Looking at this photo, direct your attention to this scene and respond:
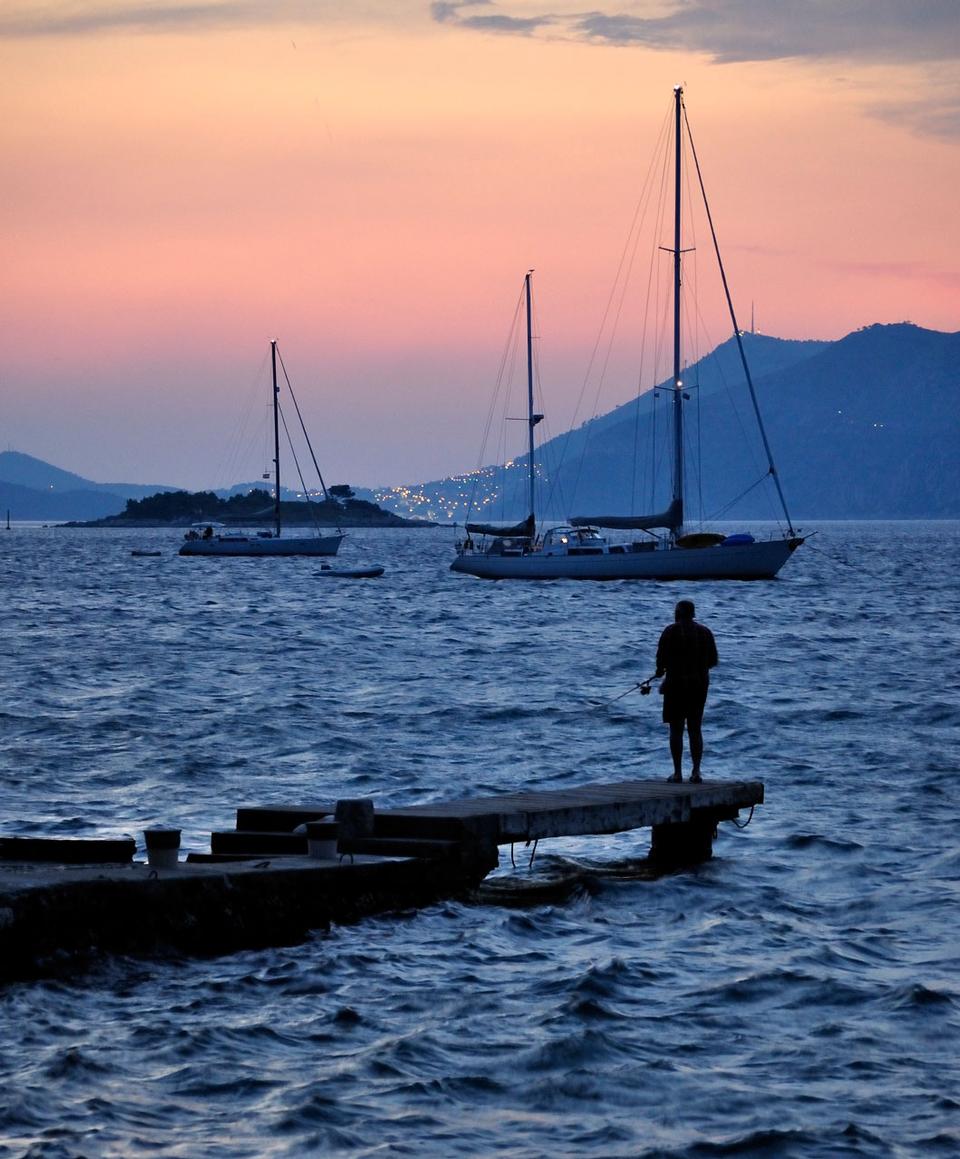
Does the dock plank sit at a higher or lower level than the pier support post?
higher

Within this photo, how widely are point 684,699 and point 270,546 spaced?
4802 inches

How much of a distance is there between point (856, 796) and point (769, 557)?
210 ft

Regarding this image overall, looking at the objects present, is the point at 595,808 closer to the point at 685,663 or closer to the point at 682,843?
the point at 682,843

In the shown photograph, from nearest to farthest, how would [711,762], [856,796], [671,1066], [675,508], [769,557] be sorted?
[671,1066] → [856,796] → [711,762] → [675,508] → [769,557]

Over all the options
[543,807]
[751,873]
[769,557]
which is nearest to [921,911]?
[751,873]

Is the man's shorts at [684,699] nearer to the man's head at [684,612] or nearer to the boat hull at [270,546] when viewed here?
the man's head at [684,612]

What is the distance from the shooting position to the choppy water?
1066cm

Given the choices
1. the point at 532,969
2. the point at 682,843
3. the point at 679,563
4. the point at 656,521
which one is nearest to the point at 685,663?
the point at 682,843

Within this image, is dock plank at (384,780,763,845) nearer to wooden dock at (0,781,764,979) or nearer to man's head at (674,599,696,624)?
wooden dock at (0,781,764,979)

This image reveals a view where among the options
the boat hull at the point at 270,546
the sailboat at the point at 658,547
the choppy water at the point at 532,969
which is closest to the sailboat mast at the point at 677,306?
the sailboat at the point at 658,547

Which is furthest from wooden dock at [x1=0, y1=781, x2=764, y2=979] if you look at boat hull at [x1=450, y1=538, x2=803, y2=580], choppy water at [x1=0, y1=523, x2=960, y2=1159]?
boat hull at [x1=450, y1=538, x2=803, y2=580]

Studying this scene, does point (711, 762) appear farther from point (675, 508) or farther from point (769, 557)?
point (769, 557)

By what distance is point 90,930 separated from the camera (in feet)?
43.5

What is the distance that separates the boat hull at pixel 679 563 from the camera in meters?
84.5
